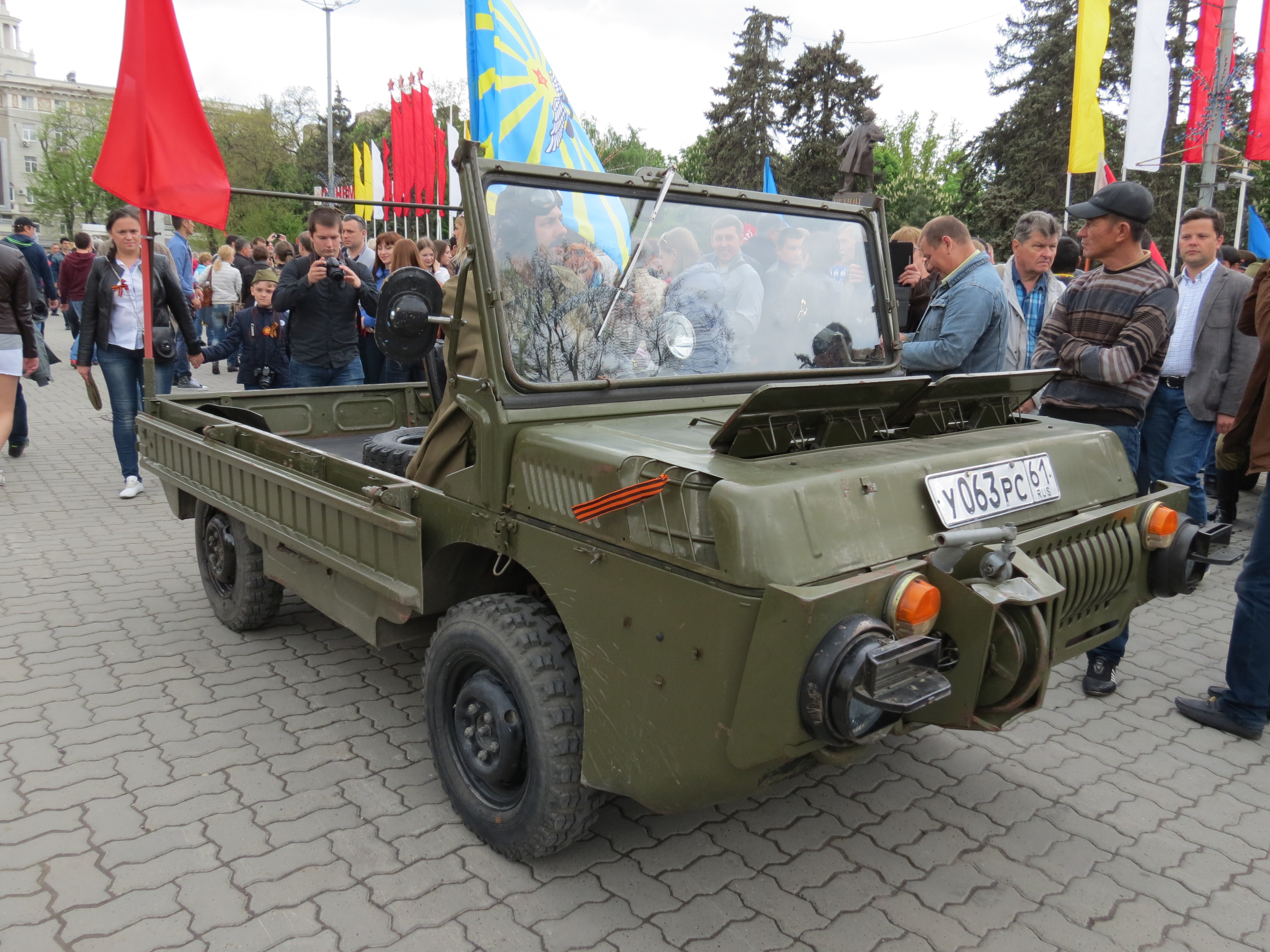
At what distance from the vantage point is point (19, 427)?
8.62m

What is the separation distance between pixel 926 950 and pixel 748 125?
137 ft

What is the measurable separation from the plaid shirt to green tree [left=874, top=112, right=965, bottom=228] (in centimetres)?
2767

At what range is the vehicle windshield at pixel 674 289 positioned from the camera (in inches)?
116

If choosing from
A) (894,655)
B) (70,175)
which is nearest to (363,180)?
(894,655)

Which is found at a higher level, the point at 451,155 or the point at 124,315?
the point at 451,155

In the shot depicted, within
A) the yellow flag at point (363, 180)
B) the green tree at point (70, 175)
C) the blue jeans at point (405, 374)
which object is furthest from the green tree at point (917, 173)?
the green tree at point (70, 175)

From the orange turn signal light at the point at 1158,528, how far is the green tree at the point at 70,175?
54.7 metres

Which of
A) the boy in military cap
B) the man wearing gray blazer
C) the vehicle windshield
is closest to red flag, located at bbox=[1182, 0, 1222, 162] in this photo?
the man wearing gray blazer

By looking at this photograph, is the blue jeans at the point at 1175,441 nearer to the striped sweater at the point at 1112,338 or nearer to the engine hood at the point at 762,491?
the striped sweater at the point at 1112,338

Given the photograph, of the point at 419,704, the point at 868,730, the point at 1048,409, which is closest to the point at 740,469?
the point at 868,730

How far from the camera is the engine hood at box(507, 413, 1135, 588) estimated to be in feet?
6.84

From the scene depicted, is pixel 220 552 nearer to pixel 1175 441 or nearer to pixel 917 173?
pixel 1175 441

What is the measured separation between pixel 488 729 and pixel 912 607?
1.42 m

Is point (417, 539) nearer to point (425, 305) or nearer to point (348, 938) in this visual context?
point (425, 305)
